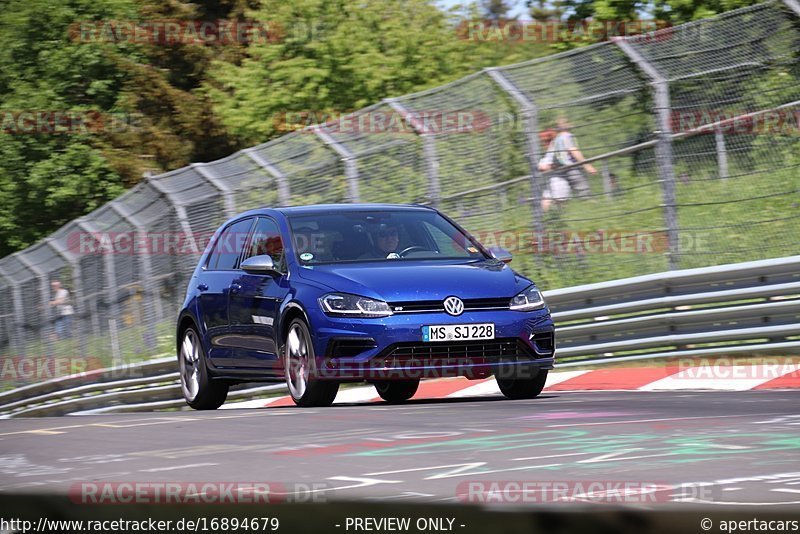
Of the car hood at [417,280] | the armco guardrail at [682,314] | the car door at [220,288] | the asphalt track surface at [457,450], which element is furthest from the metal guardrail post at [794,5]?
the car door at [220,288]

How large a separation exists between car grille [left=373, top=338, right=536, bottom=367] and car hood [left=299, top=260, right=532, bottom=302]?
1.02 ft

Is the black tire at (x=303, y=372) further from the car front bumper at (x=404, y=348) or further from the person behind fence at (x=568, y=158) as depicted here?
the person behind fence at (x=568, y=158)

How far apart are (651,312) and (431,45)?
77.6 feet

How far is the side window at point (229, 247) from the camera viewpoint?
11.8m

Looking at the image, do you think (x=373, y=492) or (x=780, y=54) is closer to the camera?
(x=373, y=492)

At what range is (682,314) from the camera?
12398mm

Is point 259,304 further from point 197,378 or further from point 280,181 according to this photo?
point 280,181

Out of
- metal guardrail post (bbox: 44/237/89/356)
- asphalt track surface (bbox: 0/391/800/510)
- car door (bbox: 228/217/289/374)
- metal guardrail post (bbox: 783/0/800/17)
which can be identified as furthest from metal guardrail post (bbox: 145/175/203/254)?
metal guardrail post (bbox: 783/0/800/17)

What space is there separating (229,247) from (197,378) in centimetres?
112

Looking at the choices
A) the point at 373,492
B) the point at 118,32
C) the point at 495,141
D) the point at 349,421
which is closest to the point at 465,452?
the point at 373,492

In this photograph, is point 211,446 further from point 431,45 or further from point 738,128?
point 431,45

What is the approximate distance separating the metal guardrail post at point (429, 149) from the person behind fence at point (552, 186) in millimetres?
1290

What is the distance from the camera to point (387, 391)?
1241cm

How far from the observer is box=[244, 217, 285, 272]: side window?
11.0m
